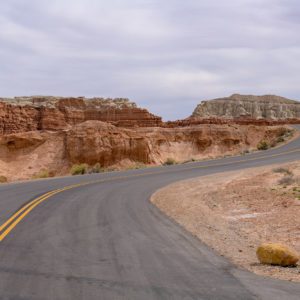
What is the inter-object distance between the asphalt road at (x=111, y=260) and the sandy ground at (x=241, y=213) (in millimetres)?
496

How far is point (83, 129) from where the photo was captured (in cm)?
5731

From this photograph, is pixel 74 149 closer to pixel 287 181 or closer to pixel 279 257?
pixel 287 181

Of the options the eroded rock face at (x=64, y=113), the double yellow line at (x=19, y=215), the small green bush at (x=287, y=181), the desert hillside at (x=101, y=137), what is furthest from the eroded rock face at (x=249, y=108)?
the double yellow line at (x=19, y=215)

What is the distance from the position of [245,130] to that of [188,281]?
6588 centimetres

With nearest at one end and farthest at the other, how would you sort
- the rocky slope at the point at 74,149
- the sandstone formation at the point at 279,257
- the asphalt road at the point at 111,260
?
the asphalt road at the point at 111,260 < the sandstone formation at the point at 279,257 < the rocky slope at the point at 74,149

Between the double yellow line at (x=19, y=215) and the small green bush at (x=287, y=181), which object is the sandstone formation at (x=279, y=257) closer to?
the double yellow line at (x=19, y=215)

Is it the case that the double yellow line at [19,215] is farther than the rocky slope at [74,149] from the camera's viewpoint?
No

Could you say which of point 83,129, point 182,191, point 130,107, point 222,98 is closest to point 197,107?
point 222,98

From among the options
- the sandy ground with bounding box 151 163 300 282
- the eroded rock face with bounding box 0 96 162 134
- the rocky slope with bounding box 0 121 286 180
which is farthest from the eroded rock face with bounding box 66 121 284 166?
the sandy ground with bounding box 151 163 300 282

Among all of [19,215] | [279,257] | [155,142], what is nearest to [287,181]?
[19,215]

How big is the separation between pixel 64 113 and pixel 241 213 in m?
55.0

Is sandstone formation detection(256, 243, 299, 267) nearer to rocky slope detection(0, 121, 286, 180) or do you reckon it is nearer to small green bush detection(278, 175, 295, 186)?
small green bush detection(278, 175, 295, 186)

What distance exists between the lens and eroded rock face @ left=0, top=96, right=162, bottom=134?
207ft

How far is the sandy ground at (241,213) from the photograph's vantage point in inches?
403
